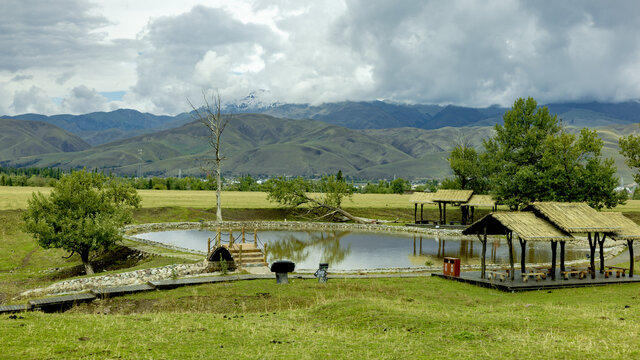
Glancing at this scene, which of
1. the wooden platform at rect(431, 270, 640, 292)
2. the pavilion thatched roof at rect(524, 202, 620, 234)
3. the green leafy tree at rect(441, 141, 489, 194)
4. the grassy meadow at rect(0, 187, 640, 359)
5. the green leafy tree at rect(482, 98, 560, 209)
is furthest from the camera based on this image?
the green leafy tree at rect(441, 141, 489, 194)

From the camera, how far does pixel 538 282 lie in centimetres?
2616

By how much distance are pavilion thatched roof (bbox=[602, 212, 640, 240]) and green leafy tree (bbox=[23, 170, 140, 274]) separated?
3501 centimetres

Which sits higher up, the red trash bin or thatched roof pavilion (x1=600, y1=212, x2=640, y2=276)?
thatched roof pavilion (x1=600, y1=212, x2=640, y2=276)

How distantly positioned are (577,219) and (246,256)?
21.9m

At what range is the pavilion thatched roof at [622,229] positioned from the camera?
27867 millimetres

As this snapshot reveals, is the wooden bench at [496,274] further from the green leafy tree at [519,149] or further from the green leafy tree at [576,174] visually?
the green leafy tree at [519,149]

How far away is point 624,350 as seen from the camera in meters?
12.3

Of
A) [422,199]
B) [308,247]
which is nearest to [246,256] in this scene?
[308,247]

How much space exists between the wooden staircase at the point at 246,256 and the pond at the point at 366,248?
11.1 ft

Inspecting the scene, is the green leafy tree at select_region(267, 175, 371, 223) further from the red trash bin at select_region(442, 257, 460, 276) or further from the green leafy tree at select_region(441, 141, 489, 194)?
the red trash bin at select_region(442, 257, 460, 276)

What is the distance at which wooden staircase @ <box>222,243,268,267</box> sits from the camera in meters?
32.6

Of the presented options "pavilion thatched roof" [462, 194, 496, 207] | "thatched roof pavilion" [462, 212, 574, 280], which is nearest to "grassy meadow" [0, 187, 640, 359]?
"thatched roof pavilion" [462, 212, 574, 280]

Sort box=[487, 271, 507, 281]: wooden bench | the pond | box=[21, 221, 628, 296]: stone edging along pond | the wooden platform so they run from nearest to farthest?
the wooden platform < box=[21, 221, 628, 296]: stone edging along pond < box=[487, 271, 507, 281]: wooden bench < the pond

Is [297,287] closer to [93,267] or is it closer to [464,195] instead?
[93,267]
